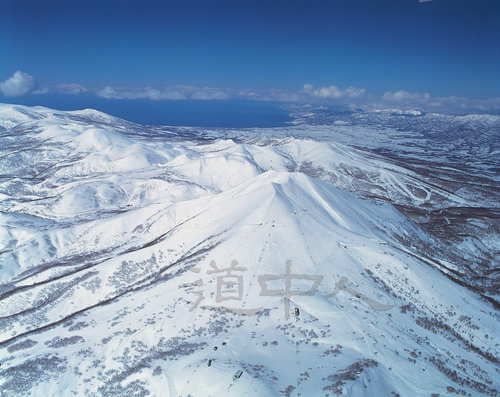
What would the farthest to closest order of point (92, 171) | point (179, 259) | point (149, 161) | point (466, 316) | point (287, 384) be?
point (149, 161) < point (92, 171) < point (179, 259) < point (466, 316) < point (287, 384)

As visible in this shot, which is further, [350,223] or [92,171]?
[92,171]

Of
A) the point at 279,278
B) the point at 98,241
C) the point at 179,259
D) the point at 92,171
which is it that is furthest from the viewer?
the point at 92,171

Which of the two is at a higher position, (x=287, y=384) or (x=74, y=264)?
(x=287, y=384)

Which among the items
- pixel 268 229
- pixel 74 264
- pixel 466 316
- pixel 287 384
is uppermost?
pixel 268 229

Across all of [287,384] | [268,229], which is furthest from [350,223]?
[287,384]

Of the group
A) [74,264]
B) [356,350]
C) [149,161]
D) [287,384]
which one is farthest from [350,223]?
[149,161]

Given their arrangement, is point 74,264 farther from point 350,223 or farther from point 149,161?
point 149,161

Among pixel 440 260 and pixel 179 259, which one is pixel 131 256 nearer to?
pixel 179 259

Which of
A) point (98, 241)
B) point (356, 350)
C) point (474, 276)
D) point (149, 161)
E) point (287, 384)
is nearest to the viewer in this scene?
point (287, 384)

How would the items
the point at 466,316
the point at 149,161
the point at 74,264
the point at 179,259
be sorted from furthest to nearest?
the point at 149,161, the point at 74,264, the point at 179,259, the point at 466,316
